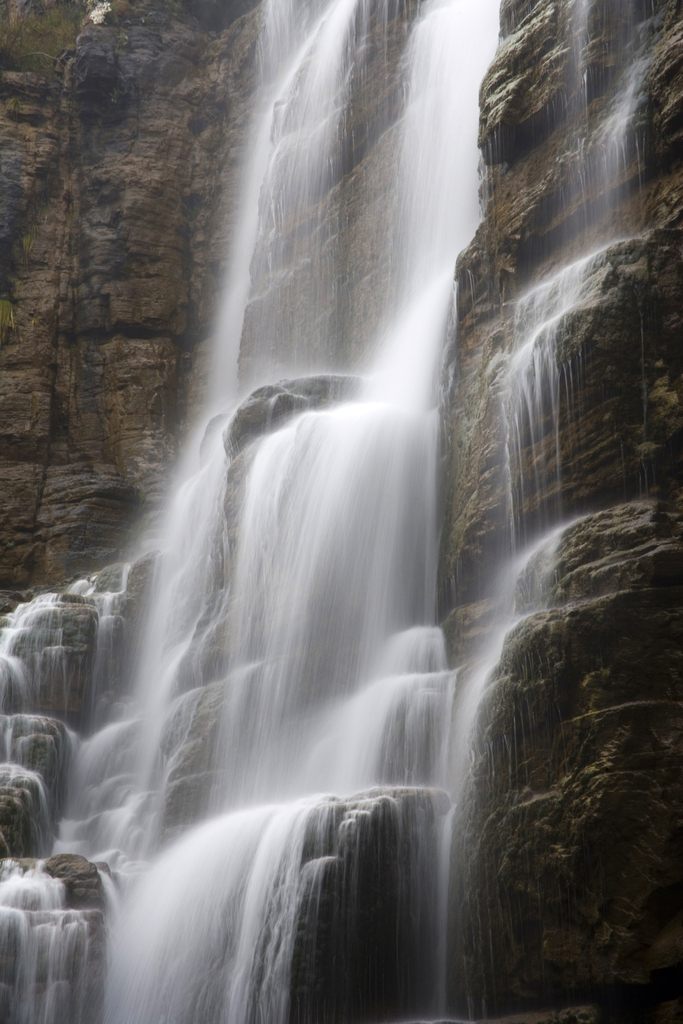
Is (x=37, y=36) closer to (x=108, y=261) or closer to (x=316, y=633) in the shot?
(x=108, y=261)

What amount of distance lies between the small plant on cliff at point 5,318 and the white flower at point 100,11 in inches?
371

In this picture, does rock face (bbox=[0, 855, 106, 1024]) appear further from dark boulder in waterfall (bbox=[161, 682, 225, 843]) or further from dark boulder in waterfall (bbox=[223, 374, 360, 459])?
dark boulder in waterfall (bbox=[223, 374, 360, 459])

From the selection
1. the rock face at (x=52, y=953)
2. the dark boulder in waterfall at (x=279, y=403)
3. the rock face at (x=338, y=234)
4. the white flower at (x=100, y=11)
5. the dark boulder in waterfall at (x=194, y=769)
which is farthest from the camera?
the white flower at (x=100, y=11)

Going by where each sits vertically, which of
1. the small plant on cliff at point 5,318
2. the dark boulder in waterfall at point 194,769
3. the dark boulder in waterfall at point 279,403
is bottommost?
the dark boulder in waterfall at point 194,769

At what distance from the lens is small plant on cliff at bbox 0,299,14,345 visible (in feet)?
77.2

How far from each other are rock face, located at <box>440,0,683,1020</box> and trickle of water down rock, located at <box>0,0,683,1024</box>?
5 cm

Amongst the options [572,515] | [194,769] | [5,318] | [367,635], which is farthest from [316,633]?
[5,318]

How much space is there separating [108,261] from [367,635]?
16.3 meters

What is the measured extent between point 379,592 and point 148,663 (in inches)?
224

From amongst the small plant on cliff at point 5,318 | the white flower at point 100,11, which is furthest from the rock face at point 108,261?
the white flower at point 100,11

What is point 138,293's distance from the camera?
24797 millimetres

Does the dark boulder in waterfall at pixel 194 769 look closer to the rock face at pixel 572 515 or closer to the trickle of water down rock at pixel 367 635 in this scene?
the trickle of water down rock at pixel 367 635

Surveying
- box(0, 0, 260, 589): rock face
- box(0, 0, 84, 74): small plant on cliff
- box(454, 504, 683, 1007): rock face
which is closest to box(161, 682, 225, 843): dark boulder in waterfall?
box(454, 504, 683, 1007): rock face

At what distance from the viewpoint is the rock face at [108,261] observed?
861 inches
